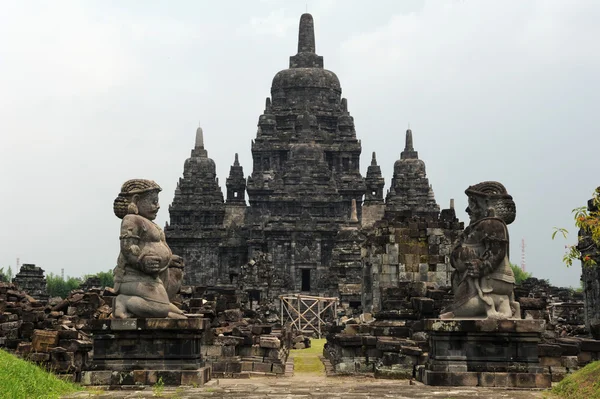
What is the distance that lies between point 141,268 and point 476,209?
4.41 metres

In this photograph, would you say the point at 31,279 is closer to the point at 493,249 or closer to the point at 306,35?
the point at 306,35

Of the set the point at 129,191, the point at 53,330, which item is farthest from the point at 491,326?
the point at 53,330

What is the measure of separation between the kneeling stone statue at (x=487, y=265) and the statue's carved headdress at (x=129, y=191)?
4044 mm

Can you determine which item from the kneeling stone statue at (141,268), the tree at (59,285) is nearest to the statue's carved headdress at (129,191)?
the kneeling stone statue at (141,268)

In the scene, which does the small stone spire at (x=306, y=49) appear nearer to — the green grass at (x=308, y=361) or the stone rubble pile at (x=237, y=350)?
the green grass at (x=308, y=361)

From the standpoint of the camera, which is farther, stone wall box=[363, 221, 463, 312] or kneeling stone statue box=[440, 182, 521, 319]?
stone wall box=[363, 221, 463, 312]

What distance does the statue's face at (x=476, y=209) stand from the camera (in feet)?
39.8

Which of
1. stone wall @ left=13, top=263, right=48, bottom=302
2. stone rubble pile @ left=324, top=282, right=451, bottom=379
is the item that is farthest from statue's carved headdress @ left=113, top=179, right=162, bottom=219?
stone wall @ left=13, top=263, right=48, bottom=302

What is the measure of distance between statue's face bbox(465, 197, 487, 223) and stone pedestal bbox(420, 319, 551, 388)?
1434 millimetres

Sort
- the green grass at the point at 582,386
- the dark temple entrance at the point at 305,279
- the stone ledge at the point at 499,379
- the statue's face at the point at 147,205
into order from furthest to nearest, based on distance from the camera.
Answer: the dark temple entrance at the point at 305,279, the statue's face at the point at 147,205, the stone ledge at the point at 499,379, the green grass at the point at 582,386

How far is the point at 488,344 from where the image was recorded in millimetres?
11609

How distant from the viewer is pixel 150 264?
37.7 feet

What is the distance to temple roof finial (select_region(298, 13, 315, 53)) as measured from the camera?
7312 centimetres

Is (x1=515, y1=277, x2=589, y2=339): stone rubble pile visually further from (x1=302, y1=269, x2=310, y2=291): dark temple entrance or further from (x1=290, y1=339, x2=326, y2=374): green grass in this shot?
(x1=302, y1=269, x2=310, y2=291): dark temple entrance
